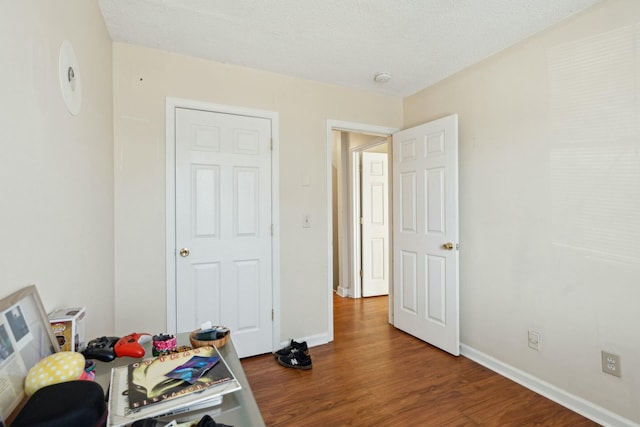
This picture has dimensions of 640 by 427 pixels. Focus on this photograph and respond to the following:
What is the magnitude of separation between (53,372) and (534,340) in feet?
8.31

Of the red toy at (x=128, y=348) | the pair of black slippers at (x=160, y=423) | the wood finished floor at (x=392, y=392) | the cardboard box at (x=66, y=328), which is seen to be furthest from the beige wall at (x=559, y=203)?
the cardboard box at (x=66, y=328)

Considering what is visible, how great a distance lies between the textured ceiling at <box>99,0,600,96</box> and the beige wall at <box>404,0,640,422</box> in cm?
27

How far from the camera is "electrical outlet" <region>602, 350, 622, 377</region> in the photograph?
1673 mm

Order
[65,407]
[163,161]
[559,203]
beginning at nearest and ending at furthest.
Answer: [65,407] < [559,203] < [163,161]

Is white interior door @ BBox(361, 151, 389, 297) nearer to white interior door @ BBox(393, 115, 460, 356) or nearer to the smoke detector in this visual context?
white interior door @ BBox(393, 115, 460, 356)

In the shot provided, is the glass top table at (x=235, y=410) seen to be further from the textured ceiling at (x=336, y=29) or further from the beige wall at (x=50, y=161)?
the textured ceiling at (x=336, y=29)

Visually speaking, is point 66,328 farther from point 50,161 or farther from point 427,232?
point 427,232

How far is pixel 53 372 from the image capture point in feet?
2.20

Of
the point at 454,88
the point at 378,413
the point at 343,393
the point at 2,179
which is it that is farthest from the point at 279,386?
the point at 454,88

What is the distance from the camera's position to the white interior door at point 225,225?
2.33 m

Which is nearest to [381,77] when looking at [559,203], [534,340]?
[559,203]

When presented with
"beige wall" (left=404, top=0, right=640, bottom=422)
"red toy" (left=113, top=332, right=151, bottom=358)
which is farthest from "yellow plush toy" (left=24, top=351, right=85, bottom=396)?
"beige wall" (left=404, top=0, right=640, bottom=422)

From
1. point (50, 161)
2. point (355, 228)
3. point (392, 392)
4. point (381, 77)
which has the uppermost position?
point (381, 77)

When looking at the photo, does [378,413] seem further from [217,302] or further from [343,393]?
[217,302]
